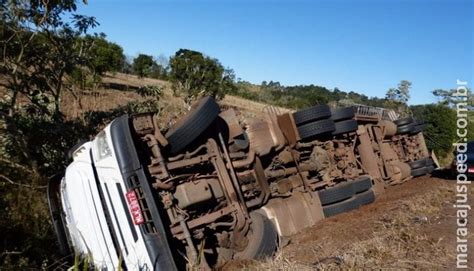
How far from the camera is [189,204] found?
4133 millimetres

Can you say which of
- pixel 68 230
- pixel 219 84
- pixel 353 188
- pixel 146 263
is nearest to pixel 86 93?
pixel 68 230

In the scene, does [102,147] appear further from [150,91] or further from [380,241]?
[150,91]

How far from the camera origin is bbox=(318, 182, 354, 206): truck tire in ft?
20.3

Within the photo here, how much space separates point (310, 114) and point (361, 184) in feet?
5.19

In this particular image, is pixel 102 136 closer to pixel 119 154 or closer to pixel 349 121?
pixel 119 154

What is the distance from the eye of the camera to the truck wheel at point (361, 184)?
22.6ft

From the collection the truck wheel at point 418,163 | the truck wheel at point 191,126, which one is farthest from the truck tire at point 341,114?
the truck wheel at point 418,163

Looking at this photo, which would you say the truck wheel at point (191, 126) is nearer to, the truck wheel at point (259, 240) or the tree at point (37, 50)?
the truck wheel at point (259, 240)

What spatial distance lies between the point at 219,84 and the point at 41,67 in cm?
1885

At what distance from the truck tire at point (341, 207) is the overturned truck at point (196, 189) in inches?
0.6

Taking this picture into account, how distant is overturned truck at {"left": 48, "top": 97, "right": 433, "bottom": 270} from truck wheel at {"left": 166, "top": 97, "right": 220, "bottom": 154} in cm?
1

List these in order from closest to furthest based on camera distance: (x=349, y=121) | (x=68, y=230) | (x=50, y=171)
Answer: (x=68, y=230) < (x=50, y=171) < (x=349, y=121)

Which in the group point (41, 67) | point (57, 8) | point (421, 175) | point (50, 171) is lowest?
point (421, 175)

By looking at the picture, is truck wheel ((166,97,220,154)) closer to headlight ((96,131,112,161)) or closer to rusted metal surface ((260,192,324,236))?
headlight ((96,131,112,161))
